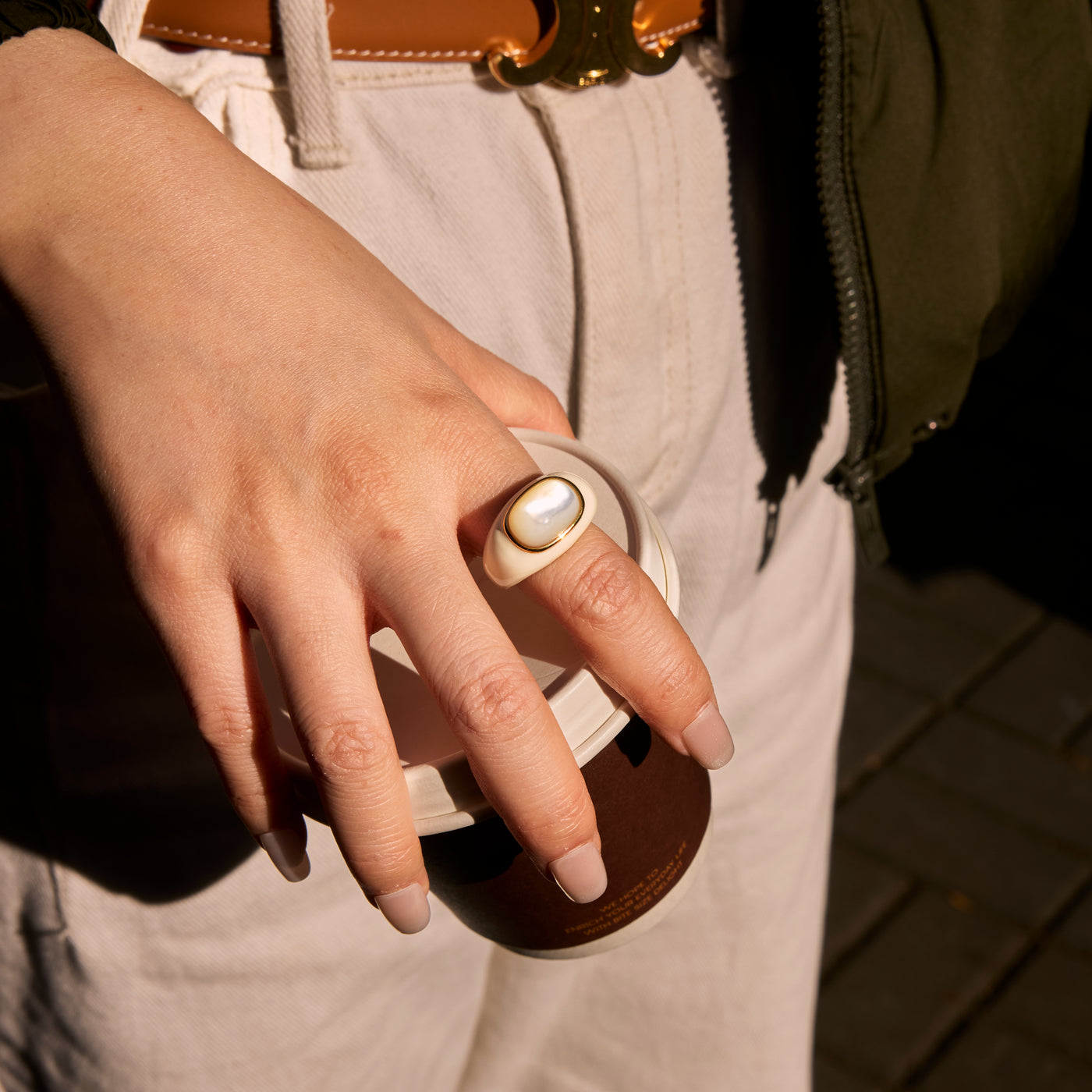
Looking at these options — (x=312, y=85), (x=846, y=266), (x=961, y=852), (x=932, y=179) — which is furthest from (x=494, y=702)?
(x=961, y=852)

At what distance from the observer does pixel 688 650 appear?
70 centimetres

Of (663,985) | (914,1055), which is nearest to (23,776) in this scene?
(663,985)

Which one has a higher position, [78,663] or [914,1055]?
[78,663]

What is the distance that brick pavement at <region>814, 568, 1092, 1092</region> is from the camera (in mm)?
2309

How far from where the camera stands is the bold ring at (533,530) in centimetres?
62

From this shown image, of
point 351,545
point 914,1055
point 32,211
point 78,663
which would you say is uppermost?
point 32,211

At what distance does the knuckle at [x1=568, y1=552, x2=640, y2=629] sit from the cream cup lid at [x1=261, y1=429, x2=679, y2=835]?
0.19ft

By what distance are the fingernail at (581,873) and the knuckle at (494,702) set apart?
0.10m

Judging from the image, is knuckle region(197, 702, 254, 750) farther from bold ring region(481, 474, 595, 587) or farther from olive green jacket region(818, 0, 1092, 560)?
olive green jacket region(818, 0, 1092, 560)

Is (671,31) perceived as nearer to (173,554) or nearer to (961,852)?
(173,554)

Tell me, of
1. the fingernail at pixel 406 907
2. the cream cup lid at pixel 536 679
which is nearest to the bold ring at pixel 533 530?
the cream cup lid at pixel 536 679

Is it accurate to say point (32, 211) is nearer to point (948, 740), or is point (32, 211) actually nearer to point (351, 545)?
point (351, 545)

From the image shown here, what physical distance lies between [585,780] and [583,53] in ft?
1.97

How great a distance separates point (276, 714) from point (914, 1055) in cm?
207
